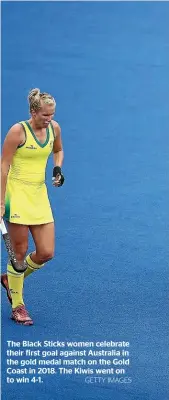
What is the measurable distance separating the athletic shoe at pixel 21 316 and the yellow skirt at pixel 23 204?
2.14ft

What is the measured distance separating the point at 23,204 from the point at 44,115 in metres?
0.67

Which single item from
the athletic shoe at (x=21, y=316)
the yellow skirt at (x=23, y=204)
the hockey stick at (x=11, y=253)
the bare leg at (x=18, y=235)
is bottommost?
the athletic shoe at (x=21, y=316)

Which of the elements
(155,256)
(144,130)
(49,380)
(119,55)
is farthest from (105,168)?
(49,380)

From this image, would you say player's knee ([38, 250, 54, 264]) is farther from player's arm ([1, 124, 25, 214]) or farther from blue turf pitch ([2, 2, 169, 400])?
player's arm ([1, 124, 25, 214])

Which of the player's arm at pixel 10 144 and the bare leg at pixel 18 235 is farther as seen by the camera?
the bare leg at pixel 18 235

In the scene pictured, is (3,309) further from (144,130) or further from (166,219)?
(144,130)

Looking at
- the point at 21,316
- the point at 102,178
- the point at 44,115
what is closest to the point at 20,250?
the point at 21,316

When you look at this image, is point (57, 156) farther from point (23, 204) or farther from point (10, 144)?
point (10, 144)

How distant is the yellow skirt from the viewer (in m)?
9.10

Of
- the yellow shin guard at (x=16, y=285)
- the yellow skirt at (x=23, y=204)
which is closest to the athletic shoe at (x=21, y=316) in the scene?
the yellow shin guard at (x=16, y=285)

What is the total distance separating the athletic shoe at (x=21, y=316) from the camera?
30.4 ft

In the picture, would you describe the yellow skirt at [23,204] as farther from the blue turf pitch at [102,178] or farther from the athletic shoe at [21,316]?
the blue turf pitch at [102,178]

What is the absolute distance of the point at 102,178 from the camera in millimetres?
12938

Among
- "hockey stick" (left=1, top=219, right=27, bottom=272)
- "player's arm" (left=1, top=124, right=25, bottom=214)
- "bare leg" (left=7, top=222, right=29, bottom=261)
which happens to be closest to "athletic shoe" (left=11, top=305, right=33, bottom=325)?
"hockey stick" (left=1, top=219, right=27, bottom=272)
